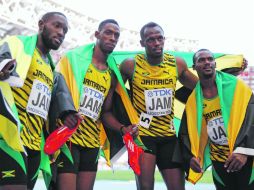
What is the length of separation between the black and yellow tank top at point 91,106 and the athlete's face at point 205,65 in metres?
0.96

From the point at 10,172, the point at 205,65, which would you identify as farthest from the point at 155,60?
the point at 10,172

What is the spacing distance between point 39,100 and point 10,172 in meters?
0.62

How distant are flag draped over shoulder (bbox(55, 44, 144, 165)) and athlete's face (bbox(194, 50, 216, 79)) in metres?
0.80

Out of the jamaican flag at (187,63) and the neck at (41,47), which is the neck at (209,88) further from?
the neck at (41,47)

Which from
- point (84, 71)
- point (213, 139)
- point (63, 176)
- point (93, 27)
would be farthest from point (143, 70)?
point (93, 27)

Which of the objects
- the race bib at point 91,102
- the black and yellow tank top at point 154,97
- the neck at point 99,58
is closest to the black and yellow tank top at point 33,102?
the race bib at point 91,102

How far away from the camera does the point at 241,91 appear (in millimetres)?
3693

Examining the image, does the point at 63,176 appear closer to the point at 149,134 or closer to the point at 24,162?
the point at 24,162

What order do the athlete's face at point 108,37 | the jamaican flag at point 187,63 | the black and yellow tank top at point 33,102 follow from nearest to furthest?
1. the black and yellow tank top at point 33,102
2. the athlete's face at point 108,37
3. the jamaican flag at point 187,63

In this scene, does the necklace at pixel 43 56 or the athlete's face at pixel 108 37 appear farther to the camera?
the athlete's face at pixel 108 37

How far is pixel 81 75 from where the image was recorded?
370cm

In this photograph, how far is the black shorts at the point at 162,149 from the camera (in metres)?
3.87

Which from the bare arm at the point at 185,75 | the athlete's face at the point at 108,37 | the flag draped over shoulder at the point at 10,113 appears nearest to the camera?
the flag draped over shoulder at the point at 10,113

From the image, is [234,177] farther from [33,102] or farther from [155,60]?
[33,102]
